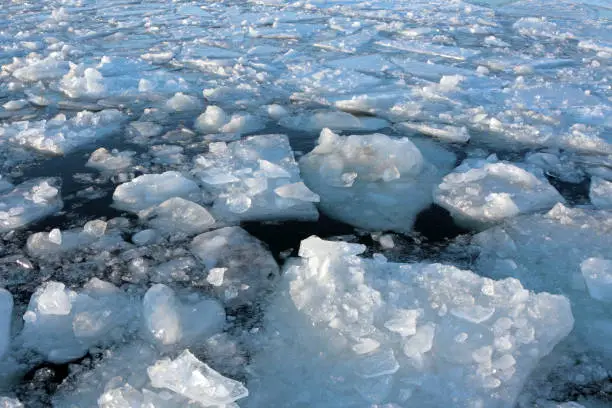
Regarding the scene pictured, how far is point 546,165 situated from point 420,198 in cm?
97

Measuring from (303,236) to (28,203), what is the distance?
55.9 inches

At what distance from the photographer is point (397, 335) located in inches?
67.6

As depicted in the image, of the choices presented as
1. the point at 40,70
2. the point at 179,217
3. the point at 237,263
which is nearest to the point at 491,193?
the point at 237,263

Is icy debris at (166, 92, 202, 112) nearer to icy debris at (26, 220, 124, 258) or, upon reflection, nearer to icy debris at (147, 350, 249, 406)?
icy debris at (26, 220, 124, 258)

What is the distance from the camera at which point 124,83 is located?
467 centimetres

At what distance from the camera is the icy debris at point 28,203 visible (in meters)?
2.48

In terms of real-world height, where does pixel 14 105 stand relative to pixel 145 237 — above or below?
below

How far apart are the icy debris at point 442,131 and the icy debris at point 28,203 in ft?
7.57

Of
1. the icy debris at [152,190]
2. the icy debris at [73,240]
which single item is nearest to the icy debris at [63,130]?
the icy debris at [152,190]

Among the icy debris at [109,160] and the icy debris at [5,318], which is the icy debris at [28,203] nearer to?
the icy debris at [109,160]

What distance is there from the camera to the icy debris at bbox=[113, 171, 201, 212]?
8.71 ft

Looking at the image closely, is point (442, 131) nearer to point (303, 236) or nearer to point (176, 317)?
point (303, 236)

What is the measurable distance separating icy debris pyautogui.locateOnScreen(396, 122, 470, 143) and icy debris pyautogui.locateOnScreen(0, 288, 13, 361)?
8.83 feet

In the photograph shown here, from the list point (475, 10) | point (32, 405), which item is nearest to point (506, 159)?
point (32, 405)
